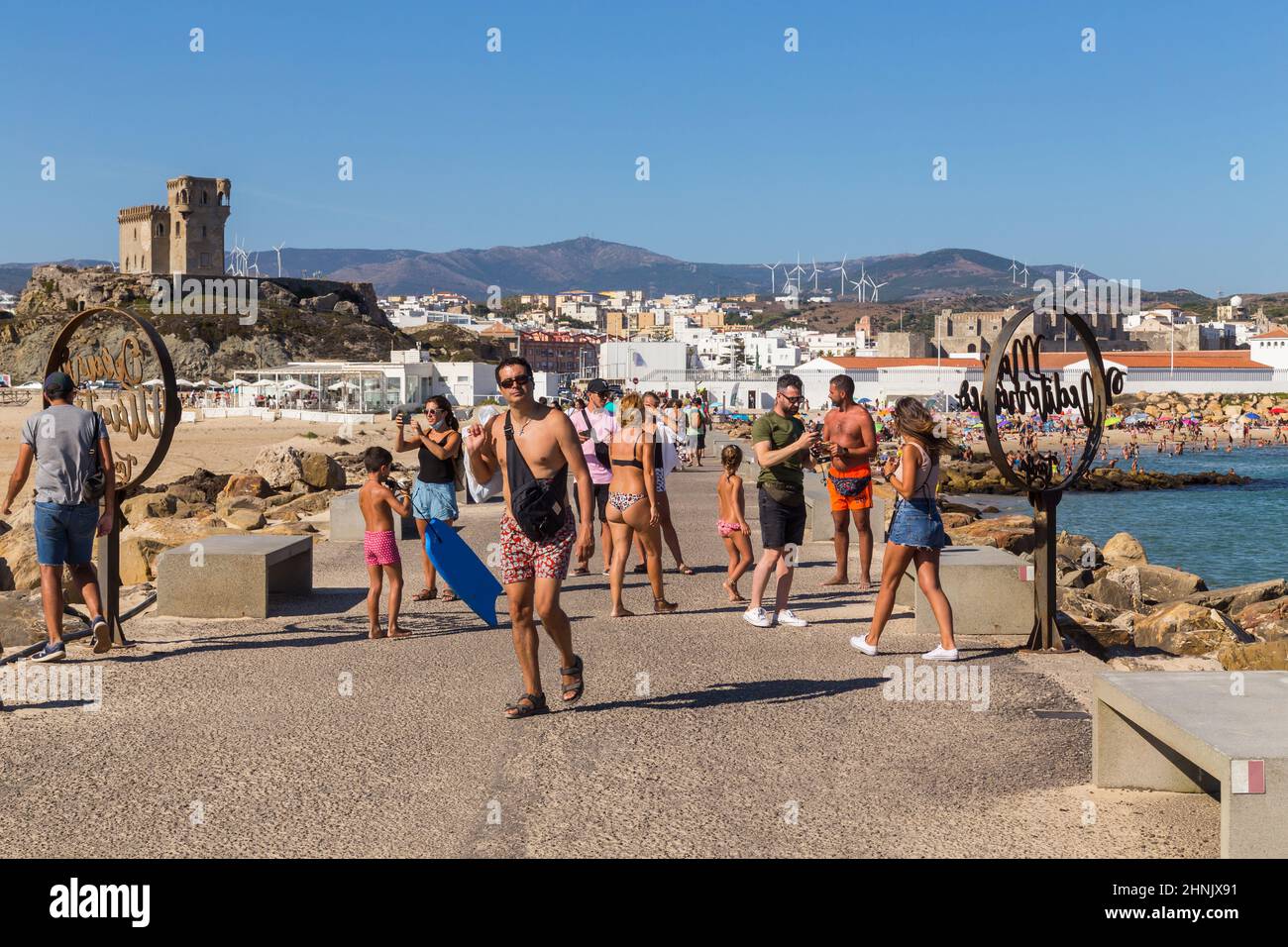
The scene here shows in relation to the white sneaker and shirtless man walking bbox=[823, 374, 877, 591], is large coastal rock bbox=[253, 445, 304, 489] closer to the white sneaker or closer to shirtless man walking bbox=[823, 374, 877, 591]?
shirtless man walking bbox=[823, 374, 877, 591]

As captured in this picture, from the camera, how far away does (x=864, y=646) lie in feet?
27.2

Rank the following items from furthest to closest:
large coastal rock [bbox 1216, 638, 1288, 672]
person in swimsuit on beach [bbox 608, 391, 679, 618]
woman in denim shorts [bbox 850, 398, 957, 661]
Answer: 1. person in swimsuit on beach [bbox 608, 391, 679, 618]
2. large coastal rock [bbox 1216, 638, 1288, 672]
3. woman in denim shorts [bbox 850, 398, 957, 661]

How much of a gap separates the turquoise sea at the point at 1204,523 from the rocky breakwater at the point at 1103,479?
80 centimetres

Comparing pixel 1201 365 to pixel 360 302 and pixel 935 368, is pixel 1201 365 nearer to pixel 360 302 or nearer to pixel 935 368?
pixel 935 368

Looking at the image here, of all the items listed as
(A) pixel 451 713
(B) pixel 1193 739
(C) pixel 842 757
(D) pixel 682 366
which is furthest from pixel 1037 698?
(D) pixel 682 366

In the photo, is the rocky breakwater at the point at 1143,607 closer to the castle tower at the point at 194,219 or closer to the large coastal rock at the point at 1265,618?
the large coastal rock at the point at 1265,618

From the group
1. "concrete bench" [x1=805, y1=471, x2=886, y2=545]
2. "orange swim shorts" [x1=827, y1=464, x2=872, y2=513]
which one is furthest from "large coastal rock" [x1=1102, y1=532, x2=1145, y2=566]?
"orange swim shorts" [x1=827, y1=464, x2=872, y2=513]

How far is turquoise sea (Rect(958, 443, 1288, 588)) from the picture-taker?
27.9 metres

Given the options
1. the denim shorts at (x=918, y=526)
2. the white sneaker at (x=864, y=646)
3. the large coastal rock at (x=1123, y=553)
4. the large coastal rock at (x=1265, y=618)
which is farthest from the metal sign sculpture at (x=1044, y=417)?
the large coastal rock at (x=1123, y=553)

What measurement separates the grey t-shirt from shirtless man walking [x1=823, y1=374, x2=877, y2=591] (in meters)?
4.84

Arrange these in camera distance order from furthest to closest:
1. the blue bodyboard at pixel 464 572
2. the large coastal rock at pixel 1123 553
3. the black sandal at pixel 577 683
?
the large coastal rock at pixel 1123 553 < the blue bodyboard at pixel 464 572 < the black sandal at pixel 577 683

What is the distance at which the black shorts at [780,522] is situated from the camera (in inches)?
364

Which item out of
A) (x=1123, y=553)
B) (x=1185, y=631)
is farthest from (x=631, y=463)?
(x=1123, y=553)

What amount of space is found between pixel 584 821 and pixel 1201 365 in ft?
339
